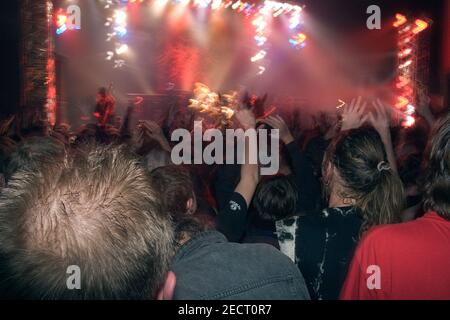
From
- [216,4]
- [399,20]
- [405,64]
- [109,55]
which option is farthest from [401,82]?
[109,55]

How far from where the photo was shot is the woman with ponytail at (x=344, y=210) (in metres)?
1.82

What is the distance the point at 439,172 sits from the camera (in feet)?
5.03

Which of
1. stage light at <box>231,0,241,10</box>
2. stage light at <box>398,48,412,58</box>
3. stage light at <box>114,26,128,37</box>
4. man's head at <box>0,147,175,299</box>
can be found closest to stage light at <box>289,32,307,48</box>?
stage light at <box>231,0,241,10</box>

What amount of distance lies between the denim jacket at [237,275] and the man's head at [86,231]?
74 millimetres

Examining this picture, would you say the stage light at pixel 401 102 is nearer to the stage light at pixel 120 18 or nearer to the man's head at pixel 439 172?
the stage light at pixel 120 18

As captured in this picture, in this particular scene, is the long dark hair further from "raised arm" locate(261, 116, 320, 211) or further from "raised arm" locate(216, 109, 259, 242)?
"raised arm" locate(261, 116, 320, 211)

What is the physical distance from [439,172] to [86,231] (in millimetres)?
1253

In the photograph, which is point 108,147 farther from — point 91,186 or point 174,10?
point 174,10

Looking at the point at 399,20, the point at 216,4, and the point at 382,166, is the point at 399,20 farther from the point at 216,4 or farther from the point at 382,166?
the point at 382,166

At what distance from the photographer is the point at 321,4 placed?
1258cm

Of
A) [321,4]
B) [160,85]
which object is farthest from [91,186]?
[160,85]

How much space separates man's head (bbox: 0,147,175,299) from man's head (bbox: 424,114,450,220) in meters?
1.01

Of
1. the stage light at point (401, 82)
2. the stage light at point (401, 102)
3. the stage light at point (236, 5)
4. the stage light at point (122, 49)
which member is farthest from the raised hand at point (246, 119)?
the stage light at point (236, 5)
